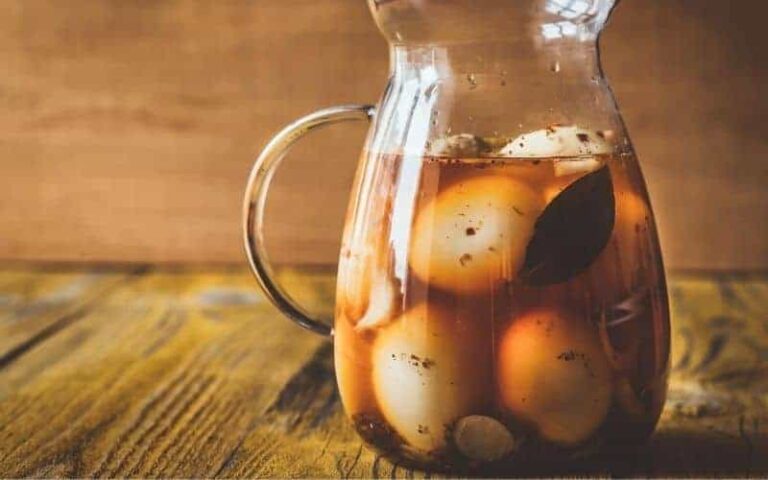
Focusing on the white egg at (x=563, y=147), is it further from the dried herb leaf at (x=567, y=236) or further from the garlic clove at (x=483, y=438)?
the garlic clove at (x=483, y=438)

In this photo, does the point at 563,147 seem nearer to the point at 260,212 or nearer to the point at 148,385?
the point at 260,212

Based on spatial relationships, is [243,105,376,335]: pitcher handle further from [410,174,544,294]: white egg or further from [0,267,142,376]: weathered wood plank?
[0,267,142,376]: weathered wood plank

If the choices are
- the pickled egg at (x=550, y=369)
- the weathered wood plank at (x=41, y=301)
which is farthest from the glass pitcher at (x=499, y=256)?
the weathered wood plank at (x=41, y=301)

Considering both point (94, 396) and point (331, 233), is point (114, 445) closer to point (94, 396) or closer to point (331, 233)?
point (94, 396)

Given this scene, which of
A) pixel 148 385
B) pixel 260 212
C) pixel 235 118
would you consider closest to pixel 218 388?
pixel 148 385

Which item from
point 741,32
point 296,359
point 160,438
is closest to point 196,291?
point 296,359

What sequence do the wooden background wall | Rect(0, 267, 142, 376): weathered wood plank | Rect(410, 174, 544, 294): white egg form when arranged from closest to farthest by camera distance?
Rect(410, 174, 544, 294): white egg
Rect(0, 267, 142, 376): weathered wood plank
the wooden background wall

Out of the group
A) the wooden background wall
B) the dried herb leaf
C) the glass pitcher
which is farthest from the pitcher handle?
the wooden background wall
